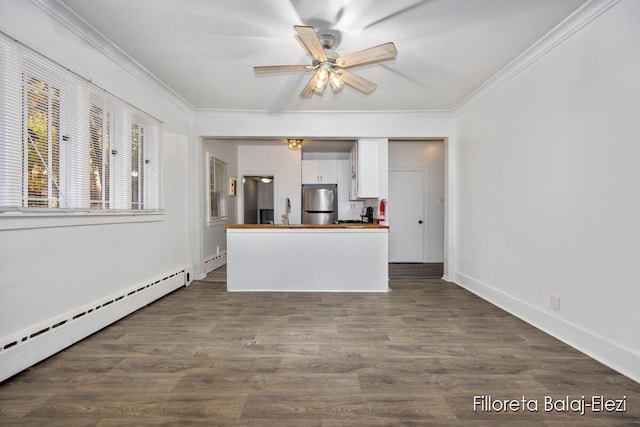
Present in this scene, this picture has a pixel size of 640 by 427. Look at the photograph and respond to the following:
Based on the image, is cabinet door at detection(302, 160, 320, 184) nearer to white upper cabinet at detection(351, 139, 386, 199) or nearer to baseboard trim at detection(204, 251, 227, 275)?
white upper cabinet at detection(351, 139, 386, 199)

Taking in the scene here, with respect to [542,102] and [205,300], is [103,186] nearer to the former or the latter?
[205,300]

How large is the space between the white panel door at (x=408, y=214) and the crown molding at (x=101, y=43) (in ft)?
14.9

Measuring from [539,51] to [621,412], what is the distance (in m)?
2.84

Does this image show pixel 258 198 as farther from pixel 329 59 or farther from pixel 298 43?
pixel 329 59

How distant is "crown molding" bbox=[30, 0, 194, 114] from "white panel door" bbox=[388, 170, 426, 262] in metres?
4.54

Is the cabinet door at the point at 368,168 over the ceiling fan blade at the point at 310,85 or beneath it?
beneath

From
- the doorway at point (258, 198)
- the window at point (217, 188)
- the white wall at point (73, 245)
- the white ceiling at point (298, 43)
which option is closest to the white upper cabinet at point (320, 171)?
the doorway at point (258, 198)

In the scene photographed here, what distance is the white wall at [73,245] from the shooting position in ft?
6.39

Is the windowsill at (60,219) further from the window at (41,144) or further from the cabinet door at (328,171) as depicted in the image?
the cabinet door at (328,171)

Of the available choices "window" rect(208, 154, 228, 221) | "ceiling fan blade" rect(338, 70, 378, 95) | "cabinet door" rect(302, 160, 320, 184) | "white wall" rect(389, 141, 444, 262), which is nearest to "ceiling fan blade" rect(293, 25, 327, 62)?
"ceiling fan blade" rect(338, 70, 378, 95)

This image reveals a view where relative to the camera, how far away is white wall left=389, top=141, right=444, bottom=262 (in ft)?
20.9

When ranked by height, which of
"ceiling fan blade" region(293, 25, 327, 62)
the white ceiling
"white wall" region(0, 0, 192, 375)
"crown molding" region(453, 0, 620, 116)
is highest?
the white ceiling

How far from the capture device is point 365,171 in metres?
4.80

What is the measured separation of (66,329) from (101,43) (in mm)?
2483
